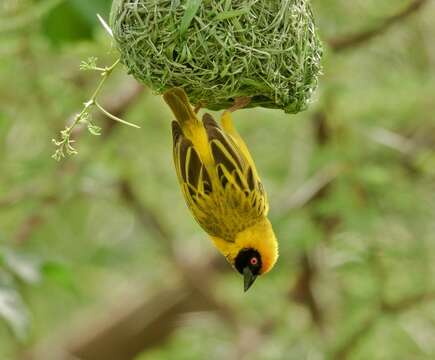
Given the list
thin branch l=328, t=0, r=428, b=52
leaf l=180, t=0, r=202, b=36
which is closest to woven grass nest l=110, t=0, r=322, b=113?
leaf l=180, t=0, r=202, b=36

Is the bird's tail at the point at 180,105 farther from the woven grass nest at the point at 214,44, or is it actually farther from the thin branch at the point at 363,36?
the thin branch at the point at 363,36

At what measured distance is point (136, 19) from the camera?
3.11 metres

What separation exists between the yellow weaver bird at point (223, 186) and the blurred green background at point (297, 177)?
27.5 inches

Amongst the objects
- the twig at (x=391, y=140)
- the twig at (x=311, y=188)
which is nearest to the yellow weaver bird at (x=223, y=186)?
the twig at (x=311, y=188)

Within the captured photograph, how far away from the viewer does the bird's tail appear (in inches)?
132

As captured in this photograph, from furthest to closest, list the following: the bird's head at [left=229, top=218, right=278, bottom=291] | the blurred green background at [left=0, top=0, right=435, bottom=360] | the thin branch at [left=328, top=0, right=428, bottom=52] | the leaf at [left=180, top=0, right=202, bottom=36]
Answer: the blurred green background at [left=0, top=0, right=435, bottom=360]
the thin branch at [left=328, top=0, right=428, bottom=52]
the bird's head at [left=229, top=218, right=278, bottom=291]
the leaf at [left=180, top=0, right=202, bottom=36]

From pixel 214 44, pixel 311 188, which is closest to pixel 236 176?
pixel 214 44

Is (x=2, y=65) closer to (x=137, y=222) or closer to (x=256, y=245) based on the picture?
(x=256, y=245)

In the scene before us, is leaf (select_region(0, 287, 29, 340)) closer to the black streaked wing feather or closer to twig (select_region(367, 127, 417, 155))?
the black streaked wing feather

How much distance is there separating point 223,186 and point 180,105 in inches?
18.4

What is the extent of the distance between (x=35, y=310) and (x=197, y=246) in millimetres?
1452

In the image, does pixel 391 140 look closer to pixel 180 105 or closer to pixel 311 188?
pixel 311 188

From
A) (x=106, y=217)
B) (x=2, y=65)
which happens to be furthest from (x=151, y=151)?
(x=2, y=65)

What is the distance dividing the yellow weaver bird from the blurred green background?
2.29 ft
